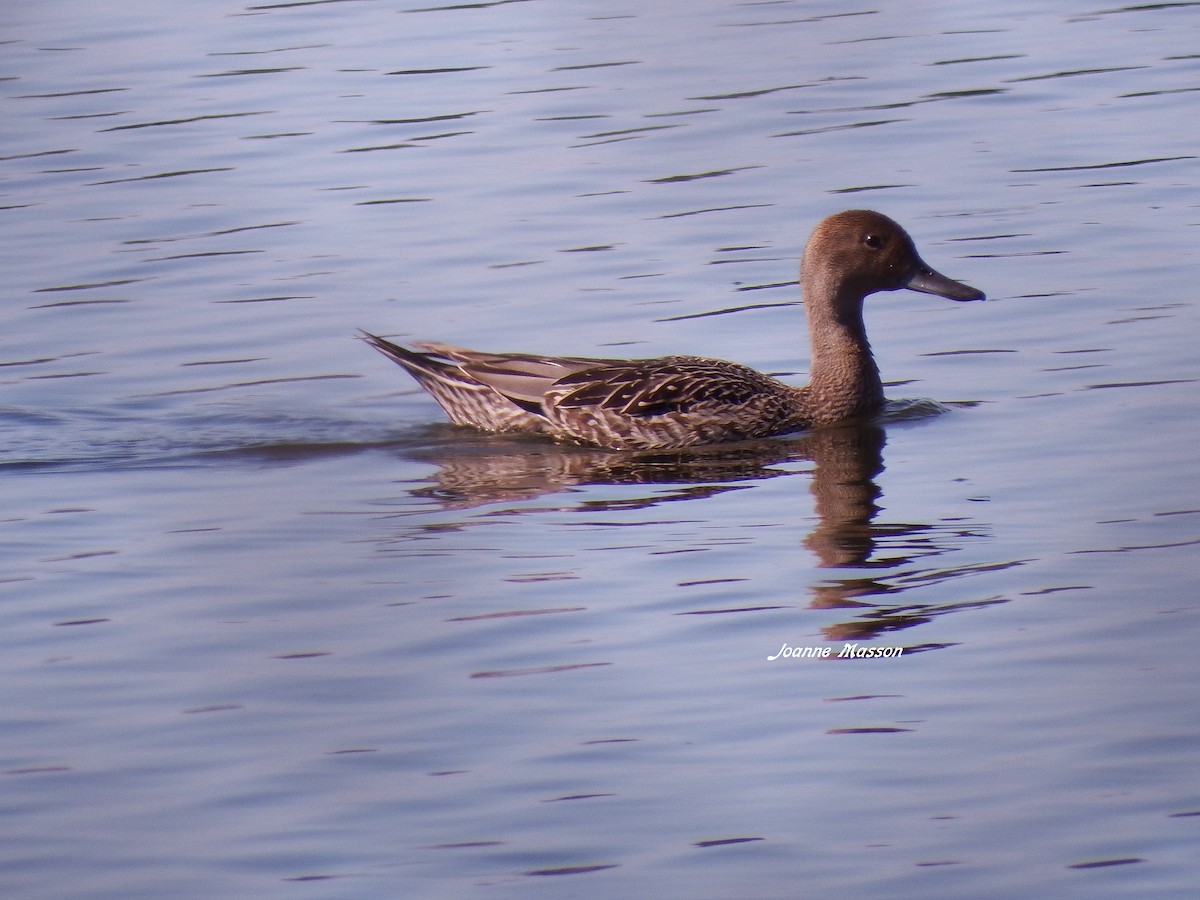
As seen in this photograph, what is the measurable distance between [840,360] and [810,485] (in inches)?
57.9

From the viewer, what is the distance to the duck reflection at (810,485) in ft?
22.5

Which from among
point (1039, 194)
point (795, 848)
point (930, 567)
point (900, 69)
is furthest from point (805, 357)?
point (795, 848)

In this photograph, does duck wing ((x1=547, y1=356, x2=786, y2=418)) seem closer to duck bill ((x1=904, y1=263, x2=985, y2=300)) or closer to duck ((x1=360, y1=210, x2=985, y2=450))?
duck ((x1=360, y1=210, x2=985, y2=450))

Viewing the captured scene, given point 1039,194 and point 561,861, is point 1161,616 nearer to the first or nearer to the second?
point 561,861

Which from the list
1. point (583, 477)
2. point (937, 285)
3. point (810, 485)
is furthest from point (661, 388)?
point (937, 285)

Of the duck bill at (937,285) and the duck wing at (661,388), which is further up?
the duck bill at (937,285)

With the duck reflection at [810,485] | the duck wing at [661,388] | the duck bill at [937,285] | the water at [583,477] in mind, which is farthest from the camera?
the duck bill at [937,285]

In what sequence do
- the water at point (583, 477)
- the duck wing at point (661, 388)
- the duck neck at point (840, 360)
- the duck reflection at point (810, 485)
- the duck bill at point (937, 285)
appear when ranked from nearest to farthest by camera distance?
the water at point (583, 477) → the duck reflection at point (810, 485) → the duck wing at point (661, 388) → the duck neck at point (840, 360) → the duck bill at point (937, 285)

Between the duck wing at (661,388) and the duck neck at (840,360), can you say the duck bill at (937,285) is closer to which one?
the duck neck at (840,360)

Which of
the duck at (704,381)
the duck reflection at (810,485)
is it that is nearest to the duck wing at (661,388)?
the duck at (704,381)

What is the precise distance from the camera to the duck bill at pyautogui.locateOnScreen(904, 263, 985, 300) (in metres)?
10.2

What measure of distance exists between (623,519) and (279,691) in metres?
3.71

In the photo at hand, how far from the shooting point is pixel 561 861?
471cm

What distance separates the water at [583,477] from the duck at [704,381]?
0.81 ft
